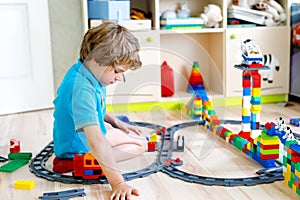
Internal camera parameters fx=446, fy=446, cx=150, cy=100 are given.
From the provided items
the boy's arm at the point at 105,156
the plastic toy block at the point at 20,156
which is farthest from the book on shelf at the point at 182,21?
the boy's arm at the point at 105,156

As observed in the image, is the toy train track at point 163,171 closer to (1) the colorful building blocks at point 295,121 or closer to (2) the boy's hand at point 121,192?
(2) the boy's hand at point 121,192

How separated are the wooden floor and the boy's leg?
0.02 meters

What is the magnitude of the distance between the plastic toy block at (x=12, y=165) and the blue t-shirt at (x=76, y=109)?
14cm

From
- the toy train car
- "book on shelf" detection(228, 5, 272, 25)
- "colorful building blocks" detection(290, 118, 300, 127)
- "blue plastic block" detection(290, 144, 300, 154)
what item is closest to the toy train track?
the toy train car

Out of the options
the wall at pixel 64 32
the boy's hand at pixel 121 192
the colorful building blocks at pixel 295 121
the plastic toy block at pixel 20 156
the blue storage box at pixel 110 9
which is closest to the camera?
the boy's hand at pixel 121 192

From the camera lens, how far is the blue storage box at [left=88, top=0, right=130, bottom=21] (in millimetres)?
2057

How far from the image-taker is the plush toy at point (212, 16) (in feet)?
7.25

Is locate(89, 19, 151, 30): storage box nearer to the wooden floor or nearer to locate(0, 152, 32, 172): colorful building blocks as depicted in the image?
the wooden floor

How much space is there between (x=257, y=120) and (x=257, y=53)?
0.74 ft

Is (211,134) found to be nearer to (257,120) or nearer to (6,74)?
(257,120)

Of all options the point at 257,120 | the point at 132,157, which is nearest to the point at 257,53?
the point at 257,120

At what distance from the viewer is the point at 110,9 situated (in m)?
2.06

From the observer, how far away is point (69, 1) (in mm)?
2285

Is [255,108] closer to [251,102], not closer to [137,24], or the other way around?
[251,102]
